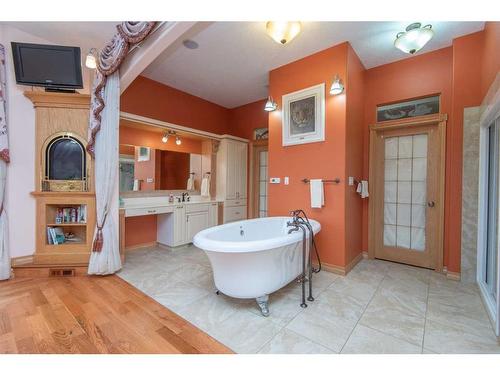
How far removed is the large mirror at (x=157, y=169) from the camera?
138 inches

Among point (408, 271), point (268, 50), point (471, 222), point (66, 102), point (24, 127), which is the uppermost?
point (268, 50)

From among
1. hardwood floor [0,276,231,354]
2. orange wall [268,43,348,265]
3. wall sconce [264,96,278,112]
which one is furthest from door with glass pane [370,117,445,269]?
hardwood floor [0,276,231,354]

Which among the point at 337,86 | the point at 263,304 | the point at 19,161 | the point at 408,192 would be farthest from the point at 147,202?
the point at 408,192

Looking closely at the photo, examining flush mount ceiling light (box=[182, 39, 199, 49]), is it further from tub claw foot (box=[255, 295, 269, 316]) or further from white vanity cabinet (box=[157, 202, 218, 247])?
tub claw foot (box=[255, 295, 269, 316])

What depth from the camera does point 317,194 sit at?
2768mm

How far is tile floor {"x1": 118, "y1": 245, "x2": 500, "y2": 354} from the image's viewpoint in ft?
4.90

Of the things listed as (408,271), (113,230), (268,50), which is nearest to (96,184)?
(113,230)

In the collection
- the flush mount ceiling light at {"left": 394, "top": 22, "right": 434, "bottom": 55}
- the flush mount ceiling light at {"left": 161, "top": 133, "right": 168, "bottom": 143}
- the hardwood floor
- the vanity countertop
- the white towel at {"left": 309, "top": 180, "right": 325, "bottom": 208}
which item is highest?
the flush mount ceiling light at {"left": 394, "top": 22, "right": 434, "bottom": 55}

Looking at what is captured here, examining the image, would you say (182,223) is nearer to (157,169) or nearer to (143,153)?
(157,169)

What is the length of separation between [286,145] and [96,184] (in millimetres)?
2501

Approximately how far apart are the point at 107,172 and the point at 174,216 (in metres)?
1.27

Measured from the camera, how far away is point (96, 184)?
8.59 feet

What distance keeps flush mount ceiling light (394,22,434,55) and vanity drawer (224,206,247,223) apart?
11.5ft
